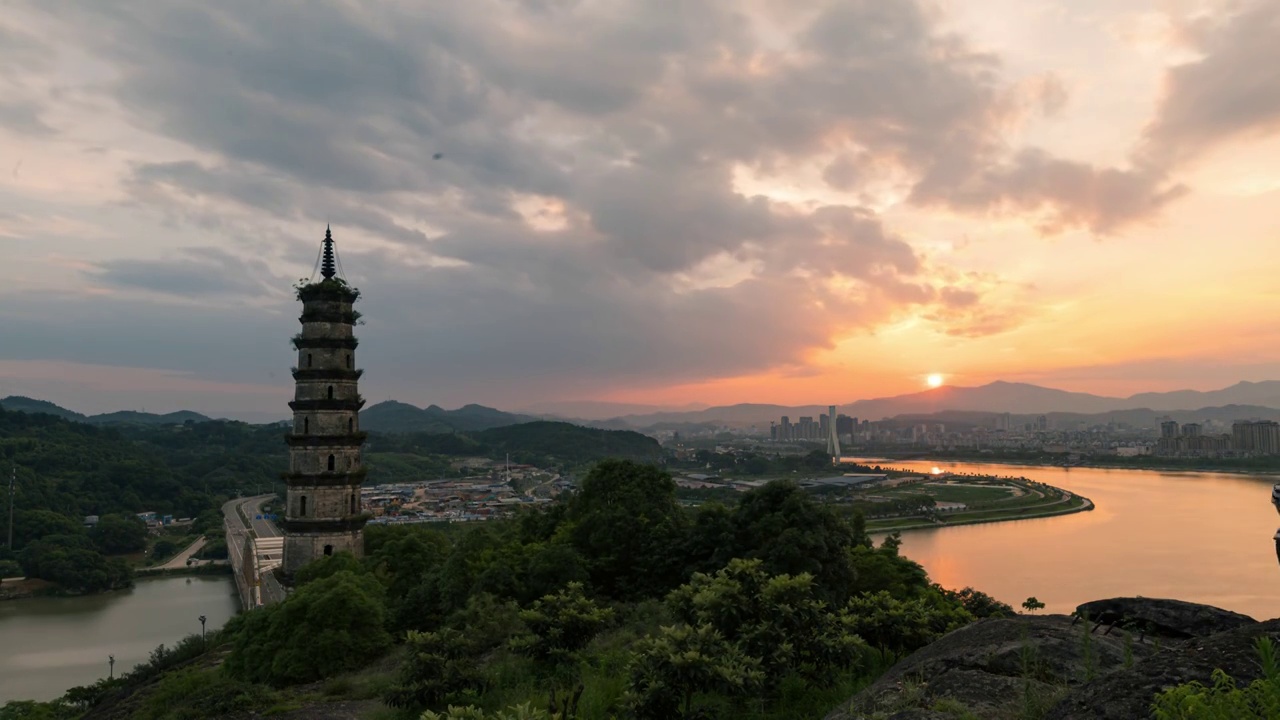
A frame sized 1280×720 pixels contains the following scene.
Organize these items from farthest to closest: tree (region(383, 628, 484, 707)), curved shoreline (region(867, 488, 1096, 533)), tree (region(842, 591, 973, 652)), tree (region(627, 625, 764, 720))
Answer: curved shoreline (region(867, 488, 1096, 533)) < tree (region(383, 628, 484, 707)) < tree (region(842, 591, 973, 652)) < tree (region(627, 625, 764, 720))

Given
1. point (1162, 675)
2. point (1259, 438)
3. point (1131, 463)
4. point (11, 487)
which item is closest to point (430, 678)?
point (1162, 675)

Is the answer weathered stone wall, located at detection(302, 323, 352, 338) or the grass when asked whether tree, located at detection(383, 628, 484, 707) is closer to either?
weathered stone wall, located at detection(302, 323, 352, 338)

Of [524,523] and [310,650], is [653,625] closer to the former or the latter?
[310,650]

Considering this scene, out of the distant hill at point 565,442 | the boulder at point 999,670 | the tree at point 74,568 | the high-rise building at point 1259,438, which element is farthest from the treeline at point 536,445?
the boulder at point 999,670

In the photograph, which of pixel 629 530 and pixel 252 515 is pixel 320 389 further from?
pixel 252 515

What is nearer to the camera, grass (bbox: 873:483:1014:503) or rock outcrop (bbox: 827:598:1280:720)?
rock outcrop (bbox: 827:598:1280:720)

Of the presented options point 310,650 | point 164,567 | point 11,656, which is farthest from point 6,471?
point 310,650

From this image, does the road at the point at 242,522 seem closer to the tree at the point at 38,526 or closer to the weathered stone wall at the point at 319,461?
the tree at the point at 38,526

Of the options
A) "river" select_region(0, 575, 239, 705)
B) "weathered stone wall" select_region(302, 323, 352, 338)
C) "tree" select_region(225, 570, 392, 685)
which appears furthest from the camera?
"river" select_region(0, 575, 239, 705)

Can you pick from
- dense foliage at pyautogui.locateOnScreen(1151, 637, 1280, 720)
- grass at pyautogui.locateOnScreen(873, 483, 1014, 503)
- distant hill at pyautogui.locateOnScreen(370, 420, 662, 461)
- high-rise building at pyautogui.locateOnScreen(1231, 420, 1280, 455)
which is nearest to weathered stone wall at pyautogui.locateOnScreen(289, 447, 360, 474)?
dense foliage at pyautogui.locateOnScreen(1151, 637, 1280, 720)
